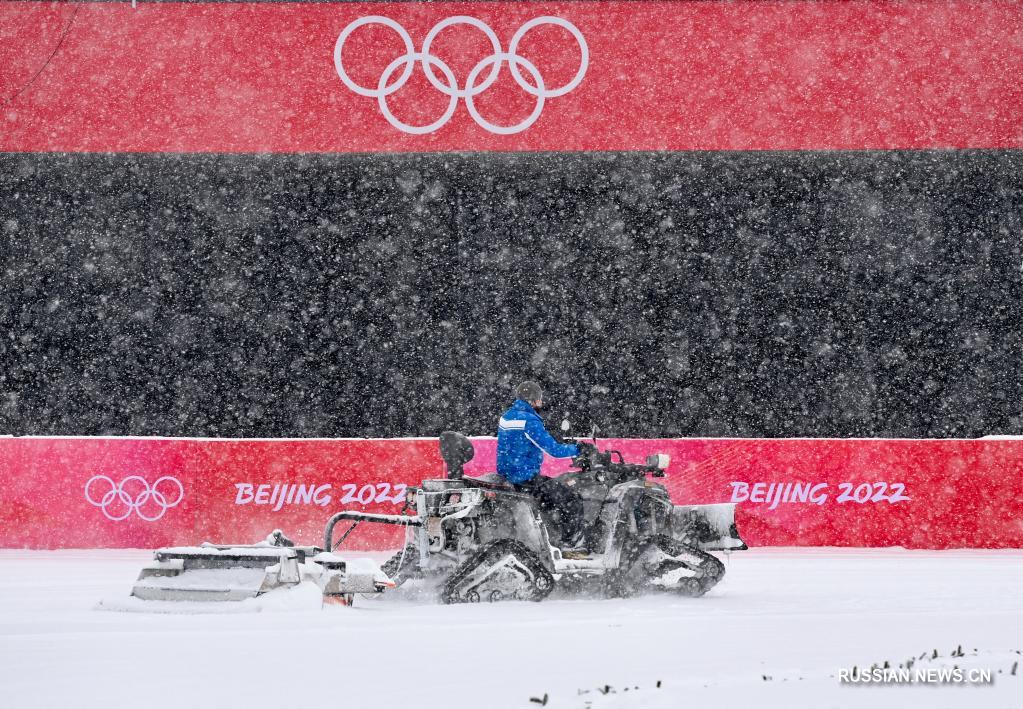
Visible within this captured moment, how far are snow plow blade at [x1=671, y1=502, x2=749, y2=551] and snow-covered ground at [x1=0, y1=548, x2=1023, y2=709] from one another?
1.21 ft

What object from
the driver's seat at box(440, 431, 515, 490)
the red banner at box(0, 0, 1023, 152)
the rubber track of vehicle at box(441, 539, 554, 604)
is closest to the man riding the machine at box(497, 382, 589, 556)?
the driver's seat at box(440, 431, 515, 490)

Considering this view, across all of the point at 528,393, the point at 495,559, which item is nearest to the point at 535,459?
the point at 528,393

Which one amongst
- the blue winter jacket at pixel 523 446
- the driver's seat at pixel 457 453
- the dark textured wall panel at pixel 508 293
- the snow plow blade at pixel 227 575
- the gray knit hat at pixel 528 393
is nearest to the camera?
the snow plow blade at pixel 227 575

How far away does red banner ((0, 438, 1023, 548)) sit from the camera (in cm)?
1084

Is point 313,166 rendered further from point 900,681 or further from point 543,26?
point 900,681

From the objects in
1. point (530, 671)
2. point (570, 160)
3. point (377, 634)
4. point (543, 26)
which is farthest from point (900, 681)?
point (570, 160)

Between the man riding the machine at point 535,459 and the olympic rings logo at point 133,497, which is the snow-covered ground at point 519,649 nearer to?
the man riding the machine at point 535,459

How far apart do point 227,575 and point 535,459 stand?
Result: 207 centimetres

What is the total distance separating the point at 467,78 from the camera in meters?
12.9

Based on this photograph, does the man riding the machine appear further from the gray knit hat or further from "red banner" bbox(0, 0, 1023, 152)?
"red banner" bbox(0, 0, 1023, 152)

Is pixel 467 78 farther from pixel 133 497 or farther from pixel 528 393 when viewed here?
pixel 528 393

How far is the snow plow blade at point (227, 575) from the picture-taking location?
6.62 meters

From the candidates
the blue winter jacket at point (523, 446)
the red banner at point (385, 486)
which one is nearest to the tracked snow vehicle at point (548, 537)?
the blue winter jacket at point (523, 446)

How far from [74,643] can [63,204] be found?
1036 centimetres
